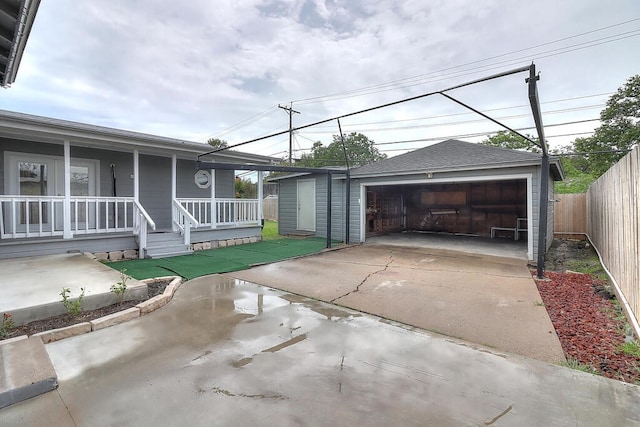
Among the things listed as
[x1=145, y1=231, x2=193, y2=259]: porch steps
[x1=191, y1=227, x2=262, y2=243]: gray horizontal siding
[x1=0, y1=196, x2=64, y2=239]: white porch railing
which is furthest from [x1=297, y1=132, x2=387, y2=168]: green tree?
[x1=0, y1=196, x2=64, y2=239]: white porch railing

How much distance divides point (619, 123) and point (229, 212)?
19.9m

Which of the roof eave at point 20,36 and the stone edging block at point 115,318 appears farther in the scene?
the stone edging block at point 115,318

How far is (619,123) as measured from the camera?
50.9ft

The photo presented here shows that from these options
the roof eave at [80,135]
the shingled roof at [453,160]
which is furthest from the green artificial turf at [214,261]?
the shingled roof at [453,160]

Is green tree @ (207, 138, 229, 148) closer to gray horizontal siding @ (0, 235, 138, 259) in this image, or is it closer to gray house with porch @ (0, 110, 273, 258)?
gray house with porch @ (0, 110, 273, 258)

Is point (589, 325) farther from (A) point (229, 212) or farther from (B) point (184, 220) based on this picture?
(A) point (229, 212)

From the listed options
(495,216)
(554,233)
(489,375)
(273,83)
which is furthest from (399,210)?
(489,375)

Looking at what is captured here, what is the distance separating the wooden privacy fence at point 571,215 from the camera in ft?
38.7

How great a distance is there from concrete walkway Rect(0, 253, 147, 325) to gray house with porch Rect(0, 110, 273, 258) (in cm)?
123

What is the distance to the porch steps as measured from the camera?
7.27 metres

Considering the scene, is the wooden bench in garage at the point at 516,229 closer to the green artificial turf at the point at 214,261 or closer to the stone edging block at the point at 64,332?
the green artificial turf at the point at 214,261

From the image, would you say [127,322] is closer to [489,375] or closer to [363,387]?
[363,387]

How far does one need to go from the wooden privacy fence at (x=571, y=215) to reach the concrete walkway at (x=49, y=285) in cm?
1489

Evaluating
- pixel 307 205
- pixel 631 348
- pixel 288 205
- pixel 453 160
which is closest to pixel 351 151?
pixel 288 205
